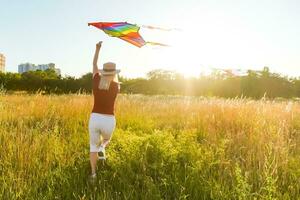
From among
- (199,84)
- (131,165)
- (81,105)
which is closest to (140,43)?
(131,165)

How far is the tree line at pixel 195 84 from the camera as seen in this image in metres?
39.6

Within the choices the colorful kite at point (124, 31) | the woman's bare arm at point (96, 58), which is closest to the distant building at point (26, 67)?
the colorful kite at point (124, 31)

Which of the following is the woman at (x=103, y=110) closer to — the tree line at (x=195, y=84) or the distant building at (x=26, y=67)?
the tree line at (x=195, y=84)

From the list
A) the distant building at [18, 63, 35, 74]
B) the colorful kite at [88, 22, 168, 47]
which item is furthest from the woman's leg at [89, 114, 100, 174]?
the distant building at [18, 63, 35, 74]

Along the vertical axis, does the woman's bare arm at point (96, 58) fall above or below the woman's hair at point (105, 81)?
above

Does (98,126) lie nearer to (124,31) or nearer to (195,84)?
(124,31)

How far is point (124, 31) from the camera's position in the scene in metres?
5.88

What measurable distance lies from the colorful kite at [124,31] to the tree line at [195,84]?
29019mm

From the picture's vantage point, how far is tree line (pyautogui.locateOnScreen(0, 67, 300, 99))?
130 feet

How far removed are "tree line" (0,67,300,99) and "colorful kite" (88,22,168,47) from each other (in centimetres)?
2902

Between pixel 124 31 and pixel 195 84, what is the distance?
39.9 metres

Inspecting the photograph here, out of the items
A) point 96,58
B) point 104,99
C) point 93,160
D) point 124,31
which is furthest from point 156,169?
point 124,31

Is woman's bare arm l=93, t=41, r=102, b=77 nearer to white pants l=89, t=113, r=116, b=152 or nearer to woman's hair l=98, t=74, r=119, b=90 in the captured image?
woman's hair l=98, t=74, r=119, b=90

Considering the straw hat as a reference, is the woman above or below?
below
